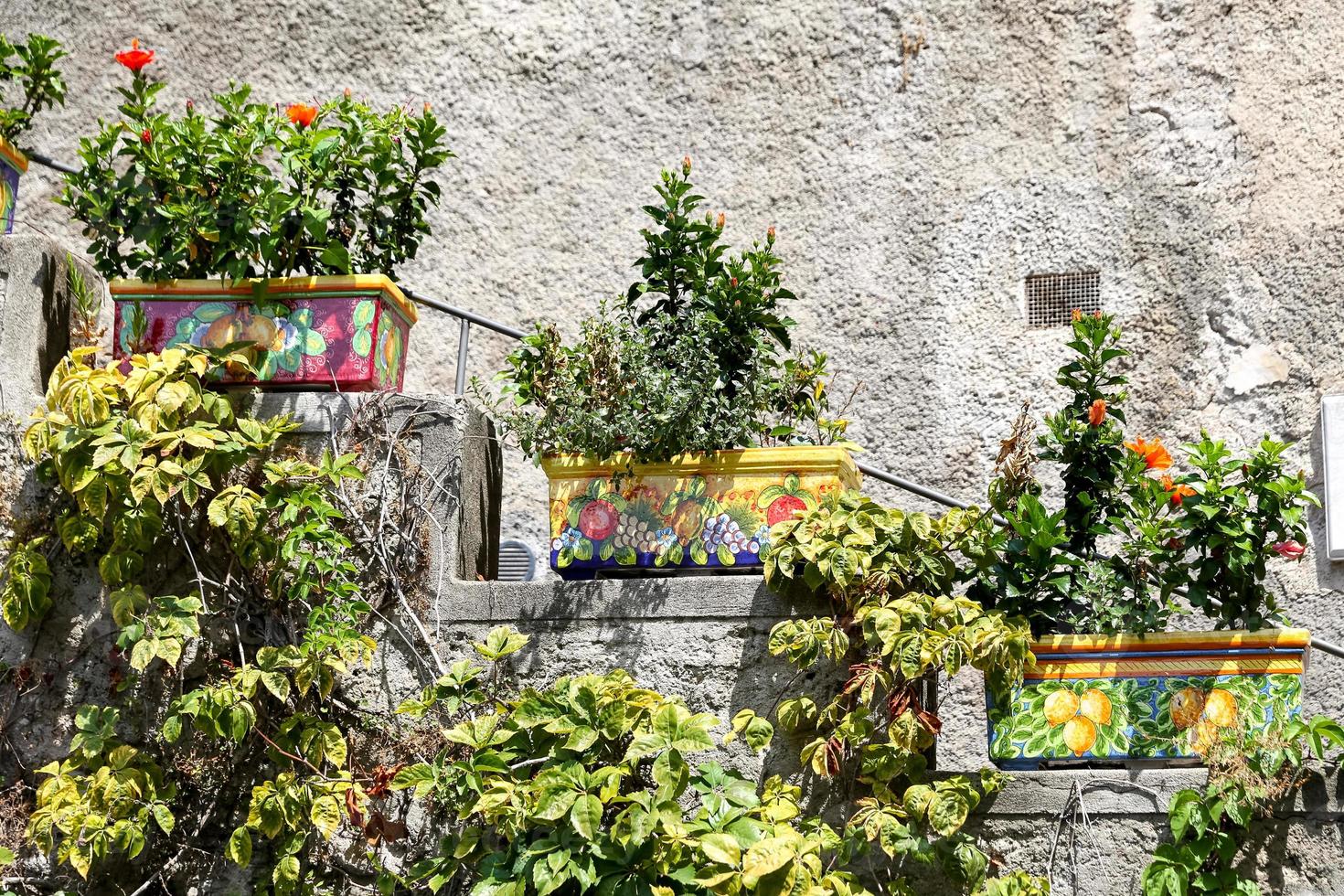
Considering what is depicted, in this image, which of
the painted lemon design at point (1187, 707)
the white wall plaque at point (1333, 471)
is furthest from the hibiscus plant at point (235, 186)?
the white wall plaque at point (1333, 471)

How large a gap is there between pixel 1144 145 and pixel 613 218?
84.6 inches

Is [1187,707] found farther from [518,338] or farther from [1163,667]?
[518,338]

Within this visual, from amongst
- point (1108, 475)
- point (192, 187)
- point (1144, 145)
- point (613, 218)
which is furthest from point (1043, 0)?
point (192, 187)

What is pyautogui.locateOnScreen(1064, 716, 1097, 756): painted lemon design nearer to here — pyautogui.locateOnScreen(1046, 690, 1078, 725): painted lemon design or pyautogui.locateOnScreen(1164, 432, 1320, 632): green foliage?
pyautogui.locateOnScreen(1046, 690, 1078, 725): painted lemon design

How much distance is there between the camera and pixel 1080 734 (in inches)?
120

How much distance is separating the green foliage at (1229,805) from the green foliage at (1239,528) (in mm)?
266

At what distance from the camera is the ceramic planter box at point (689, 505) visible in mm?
3297

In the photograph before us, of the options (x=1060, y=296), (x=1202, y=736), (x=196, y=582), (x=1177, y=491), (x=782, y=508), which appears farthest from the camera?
(x=1060, y=296)

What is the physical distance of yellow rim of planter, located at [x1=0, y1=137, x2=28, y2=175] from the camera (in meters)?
3.83

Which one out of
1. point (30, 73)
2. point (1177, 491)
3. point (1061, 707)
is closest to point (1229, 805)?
point (1061, 707)

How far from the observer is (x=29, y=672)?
3373 millimetres

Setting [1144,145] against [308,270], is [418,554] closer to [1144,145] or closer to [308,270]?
[308,270]

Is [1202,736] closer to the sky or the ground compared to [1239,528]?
closer to the ground

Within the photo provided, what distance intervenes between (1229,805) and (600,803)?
1248 millimetres
